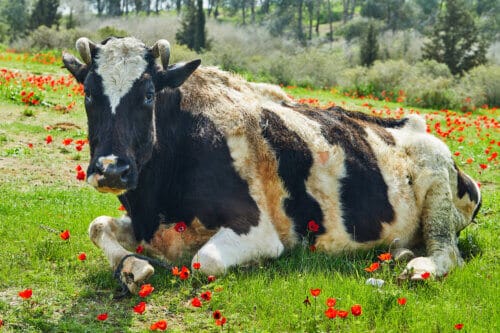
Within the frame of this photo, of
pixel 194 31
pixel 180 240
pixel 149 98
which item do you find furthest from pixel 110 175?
pixel 194 31

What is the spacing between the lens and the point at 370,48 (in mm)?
44500

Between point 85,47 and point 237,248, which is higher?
point 85,47

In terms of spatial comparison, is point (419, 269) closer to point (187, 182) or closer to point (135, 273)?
point (187, 182)

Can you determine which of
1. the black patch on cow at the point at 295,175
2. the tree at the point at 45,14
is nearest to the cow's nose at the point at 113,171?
the black patch on cow at the point at 295,175

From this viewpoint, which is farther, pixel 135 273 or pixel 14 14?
pixel 14 14

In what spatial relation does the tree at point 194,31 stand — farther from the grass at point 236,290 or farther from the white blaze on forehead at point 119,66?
the white blaze on forehead at point 119,66

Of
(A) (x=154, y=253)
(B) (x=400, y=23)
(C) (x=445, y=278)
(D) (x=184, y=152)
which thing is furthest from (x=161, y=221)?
(B) (x=400, y=23)

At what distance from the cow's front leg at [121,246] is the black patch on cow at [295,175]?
69.8 inches

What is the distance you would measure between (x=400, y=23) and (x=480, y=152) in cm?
7558

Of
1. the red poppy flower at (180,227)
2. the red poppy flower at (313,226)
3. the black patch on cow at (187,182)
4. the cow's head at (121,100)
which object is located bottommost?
the red poppy flower at (313,226)

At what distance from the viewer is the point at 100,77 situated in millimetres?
5570

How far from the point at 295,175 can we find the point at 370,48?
39889mm

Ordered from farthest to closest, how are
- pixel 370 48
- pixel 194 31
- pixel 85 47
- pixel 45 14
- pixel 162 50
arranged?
1. pixel 45 14
2. pixel 194 31
3. pixel 370 48
4. pixel 162 50
5. pixel 85 47

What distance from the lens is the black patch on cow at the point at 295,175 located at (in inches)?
258
